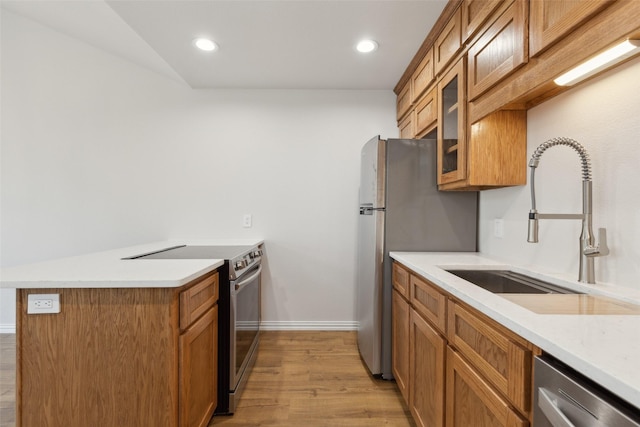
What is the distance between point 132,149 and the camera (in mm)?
2773

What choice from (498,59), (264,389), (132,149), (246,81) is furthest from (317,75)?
(264,389)

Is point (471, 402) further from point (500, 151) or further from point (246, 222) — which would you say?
point (246, 222)

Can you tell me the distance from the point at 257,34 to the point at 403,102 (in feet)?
4.37

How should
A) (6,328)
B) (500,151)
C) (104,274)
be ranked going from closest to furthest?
(104,274) < (500,151) < (6,328)

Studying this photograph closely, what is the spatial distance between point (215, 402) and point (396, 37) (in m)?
2.53

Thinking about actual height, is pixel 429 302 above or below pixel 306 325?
above

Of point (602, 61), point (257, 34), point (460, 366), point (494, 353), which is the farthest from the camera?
point (257, 34)

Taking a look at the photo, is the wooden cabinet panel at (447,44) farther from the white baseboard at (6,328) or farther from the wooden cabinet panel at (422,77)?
the white baseboard at (6,328)

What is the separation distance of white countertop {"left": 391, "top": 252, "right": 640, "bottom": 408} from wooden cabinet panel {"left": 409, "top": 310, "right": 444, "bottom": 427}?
0.33m

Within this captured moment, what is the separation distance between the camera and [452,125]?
5.82ft

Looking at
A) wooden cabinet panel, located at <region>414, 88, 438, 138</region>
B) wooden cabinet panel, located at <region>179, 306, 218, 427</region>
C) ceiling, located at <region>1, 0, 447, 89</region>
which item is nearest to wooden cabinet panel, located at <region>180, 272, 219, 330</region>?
wooden cabinet panel, located at <region>179, 306, 218, 427</region>

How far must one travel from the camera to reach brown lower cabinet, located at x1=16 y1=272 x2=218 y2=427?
116 centimetres

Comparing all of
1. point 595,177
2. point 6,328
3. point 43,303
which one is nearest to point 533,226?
point 595,177

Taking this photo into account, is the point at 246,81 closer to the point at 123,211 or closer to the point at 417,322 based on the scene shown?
the point at 123,211
